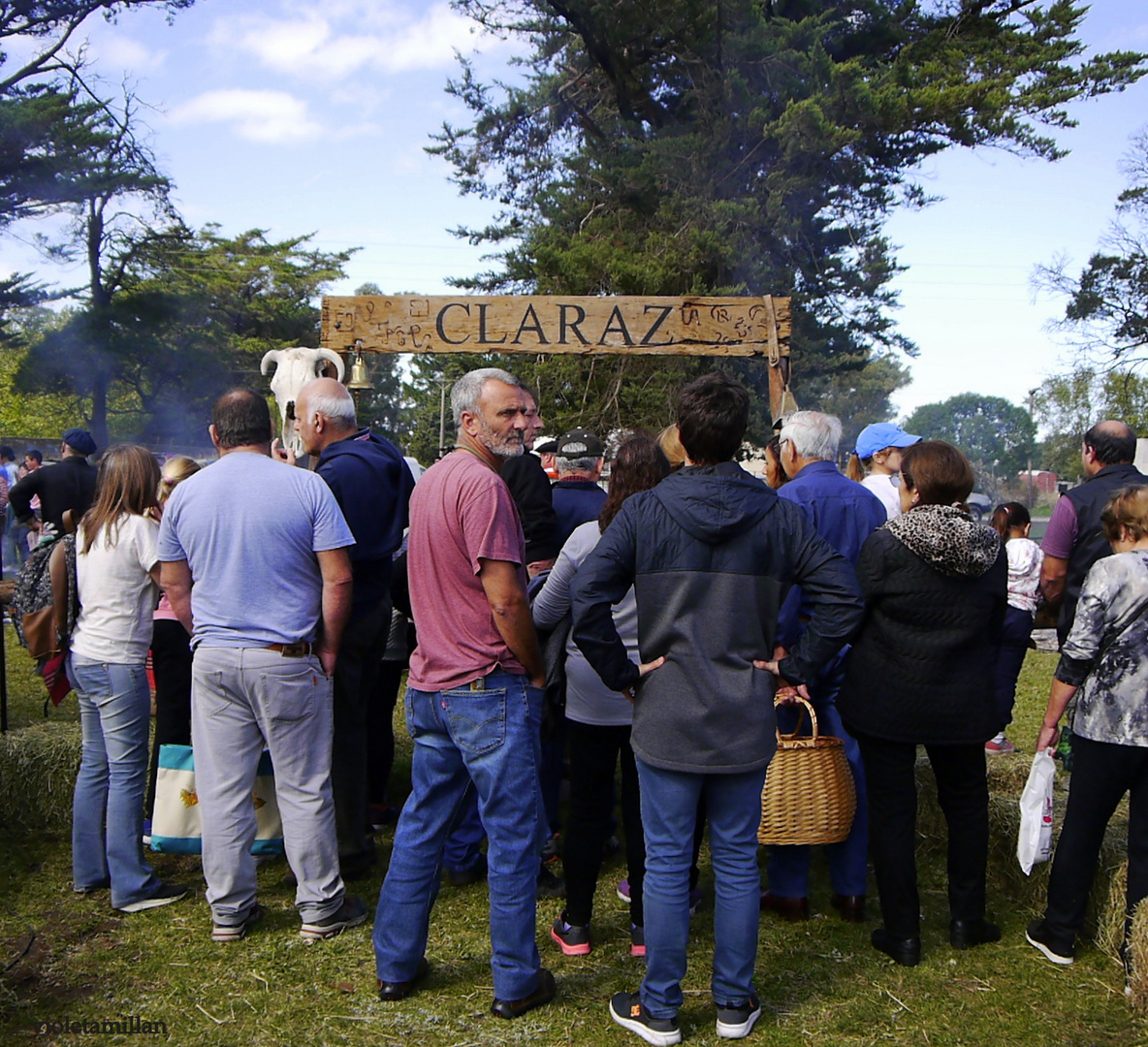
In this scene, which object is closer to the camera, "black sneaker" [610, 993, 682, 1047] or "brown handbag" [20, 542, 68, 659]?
"black sneaker" [610, 993, 682, 1047]

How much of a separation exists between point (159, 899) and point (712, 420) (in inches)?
110

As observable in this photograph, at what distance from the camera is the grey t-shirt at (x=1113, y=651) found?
3.25 metres

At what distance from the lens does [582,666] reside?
3461 millimetres

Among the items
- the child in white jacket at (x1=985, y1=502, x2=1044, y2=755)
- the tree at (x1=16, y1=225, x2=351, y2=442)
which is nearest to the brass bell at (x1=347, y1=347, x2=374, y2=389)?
the child in white jacket at (x1=985, y1=502, x2=1044, y2=755)

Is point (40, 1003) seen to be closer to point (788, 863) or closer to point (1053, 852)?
point (788, 863)

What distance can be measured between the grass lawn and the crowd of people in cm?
10

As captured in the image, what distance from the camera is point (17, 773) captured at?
4473 millimetres

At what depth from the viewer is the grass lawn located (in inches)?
117

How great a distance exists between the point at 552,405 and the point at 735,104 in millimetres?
7039

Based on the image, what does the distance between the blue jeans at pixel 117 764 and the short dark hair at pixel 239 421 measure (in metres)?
0.98

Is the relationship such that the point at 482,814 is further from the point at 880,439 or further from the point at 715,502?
the point at 880,439

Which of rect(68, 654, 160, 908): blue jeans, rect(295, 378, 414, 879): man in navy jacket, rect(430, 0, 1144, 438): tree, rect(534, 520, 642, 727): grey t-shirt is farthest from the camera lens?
rect(430, 0, 1144, 438): tree

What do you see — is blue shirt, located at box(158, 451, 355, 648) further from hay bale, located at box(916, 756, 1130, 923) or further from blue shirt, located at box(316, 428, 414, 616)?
hay bale, located at box(916, 756, 1130, 923)

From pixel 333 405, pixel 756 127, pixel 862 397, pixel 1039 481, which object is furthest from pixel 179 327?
pixel 1039 481
